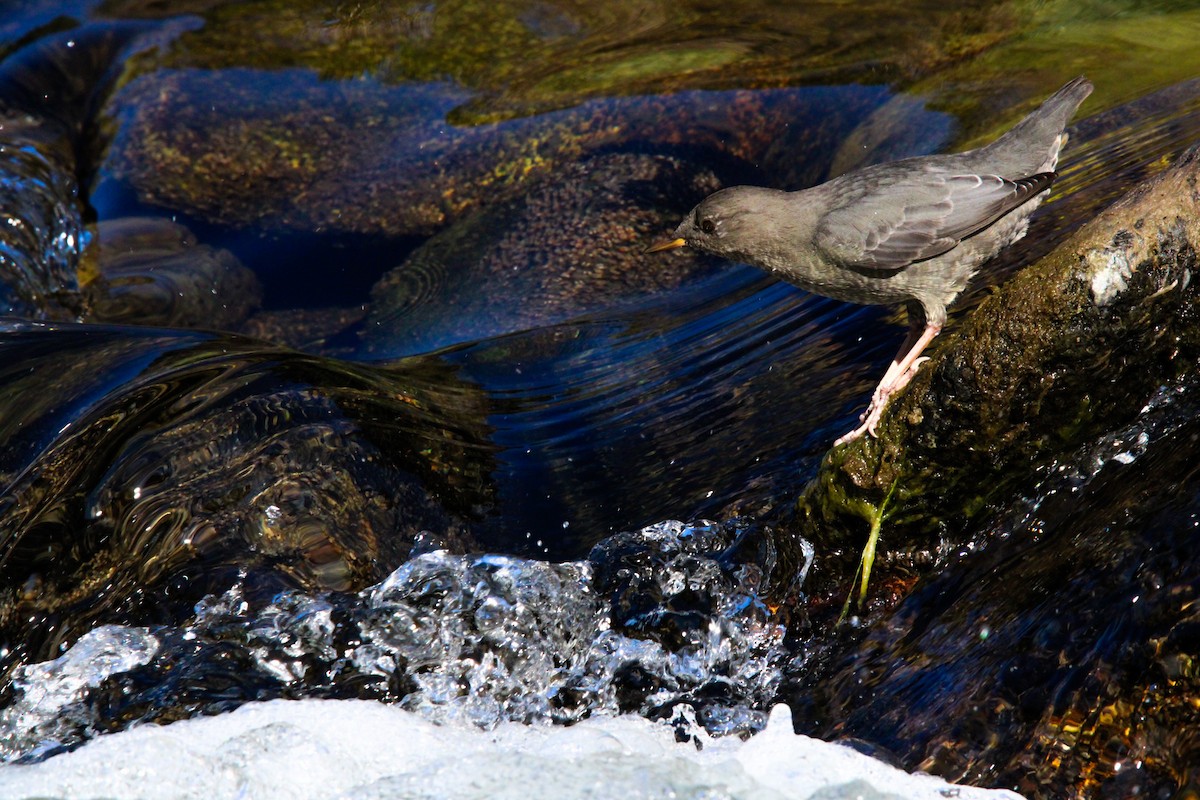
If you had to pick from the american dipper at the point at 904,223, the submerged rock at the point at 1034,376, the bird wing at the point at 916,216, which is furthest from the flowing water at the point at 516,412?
the bird wing at the point at 916,216

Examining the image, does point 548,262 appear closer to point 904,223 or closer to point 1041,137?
point 904,223

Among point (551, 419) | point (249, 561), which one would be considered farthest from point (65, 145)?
point (249, 561)

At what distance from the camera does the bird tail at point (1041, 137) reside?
15.4 ft

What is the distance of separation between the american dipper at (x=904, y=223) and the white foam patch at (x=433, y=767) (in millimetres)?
1820

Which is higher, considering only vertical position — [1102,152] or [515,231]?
[1102,152]

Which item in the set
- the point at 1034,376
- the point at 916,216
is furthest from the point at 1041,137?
the point at 1034,376

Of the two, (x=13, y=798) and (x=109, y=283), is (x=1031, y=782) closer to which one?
(x=13, y=798)

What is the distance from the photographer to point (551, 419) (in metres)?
5.25

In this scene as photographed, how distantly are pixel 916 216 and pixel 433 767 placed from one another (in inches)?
113

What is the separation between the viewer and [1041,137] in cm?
472

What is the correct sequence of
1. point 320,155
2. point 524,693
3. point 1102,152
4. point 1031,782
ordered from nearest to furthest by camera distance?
point 1031,782, point 524,693, point 1102,152, point 320,155

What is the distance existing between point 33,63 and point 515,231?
14.2 ft

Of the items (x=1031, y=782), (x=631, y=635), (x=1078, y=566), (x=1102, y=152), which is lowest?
(x=631, y=635)

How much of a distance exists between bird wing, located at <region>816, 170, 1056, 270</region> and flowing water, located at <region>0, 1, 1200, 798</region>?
22.8 inches
